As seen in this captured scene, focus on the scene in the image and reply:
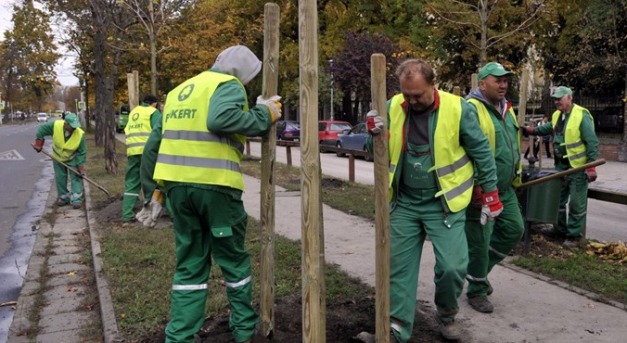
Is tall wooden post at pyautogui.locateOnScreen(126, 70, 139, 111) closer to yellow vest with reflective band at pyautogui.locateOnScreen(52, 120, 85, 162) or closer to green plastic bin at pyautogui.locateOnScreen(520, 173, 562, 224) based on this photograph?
yellow vest with reflective band at pyautogui.locateOnScreen(52, 120, 85, 162)

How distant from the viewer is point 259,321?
4.05 meters

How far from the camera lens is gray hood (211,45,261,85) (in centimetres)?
384

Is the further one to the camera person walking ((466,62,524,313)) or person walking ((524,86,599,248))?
person walking ((524,86,599,248))

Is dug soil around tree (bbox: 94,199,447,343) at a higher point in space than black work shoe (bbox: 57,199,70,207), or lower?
higher

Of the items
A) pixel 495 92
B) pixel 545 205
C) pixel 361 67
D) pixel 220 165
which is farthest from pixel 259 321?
pixel 361 67

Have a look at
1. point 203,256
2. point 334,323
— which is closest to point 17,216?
point 203,256

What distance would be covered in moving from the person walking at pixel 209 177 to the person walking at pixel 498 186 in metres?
1.76

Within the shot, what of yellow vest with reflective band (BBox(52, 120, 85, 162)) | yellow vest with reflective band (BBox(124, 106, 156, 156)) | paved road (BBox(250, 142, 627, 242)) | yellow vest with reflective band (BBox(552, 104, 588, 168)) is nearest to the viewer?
yellow vest with reflective band (BBox(552, 104, 588, 168))

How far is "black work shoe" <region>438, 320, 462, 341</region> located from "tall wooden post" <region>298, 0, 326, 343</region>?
130 cm

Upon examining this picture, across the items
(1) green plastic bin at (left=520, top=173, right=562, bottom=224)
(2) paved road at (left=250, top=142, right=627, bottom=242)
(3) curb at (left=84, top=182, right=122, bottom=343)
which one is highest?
(1) green plastic bin at (left=520, top=173, right=562, bottom=224)

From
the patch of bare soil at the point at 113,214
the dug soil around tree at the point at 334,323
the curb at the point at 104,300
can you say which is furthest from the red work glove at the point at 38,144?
the dug soil around tree at the point at 334,323

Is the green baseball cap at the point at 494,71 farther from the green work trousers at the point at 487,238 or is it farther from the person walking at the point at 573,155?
the person walking at the point at 573,155

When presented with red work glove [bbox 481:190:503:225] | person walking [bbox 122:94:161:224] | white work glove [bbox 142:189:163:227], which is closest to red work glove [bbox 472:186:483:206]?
red work glove [bbox 481:190:503:225]

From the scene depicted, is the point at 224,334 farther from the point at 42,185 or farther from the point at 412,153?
the point at 42,185
